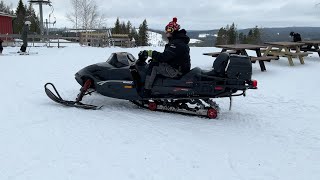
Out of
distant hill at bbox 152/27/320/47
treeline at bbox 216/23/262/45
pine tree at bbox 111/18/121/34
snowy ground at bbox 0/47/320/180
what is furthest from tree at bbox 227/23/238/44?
snowy ground at bbox 0/47/320/180

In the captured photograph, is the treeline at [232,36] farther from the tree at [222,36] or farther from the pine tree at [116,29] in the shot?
the pine tree at [116,29]

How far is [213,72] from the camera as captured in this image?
6203 mm

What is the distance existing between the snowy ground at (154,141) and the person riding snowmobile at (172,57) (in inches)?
28.4

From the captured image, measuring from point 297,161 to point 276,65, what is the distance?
9.18 m

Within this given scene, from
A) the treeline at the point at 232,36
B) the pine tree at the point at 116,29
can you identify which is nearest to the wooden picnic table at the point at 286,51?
the pine tree at the point at 116,29

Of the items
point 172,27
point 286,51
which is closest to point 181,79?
point 172,27

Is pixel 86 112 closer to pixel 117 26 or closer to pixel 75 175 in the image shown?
pixel 75 175

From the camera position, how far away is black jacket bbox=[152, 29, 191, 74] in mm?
6215

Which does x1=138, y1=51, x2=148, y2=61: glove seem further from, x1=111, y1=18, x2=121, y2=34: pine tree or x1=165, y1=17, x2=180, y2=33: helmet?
x1=111, y1=18, x2=121, y2=34: pine tree

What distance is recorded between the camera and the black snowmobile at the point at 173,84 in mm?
6059

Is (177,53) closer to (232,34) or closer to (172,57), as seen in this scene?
(172,57)

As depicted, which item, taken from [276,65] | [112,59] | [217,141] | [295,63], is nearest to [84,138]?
[217,141]

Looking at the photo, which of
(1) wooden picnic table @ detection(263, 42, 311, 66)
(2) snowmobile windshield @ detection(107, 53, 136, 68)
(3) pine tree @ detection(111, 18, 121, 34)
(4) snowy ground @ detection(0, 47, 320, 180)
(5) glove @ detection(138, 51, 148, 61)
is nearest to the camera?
(4) snowy ground @ detection(0, 47, 320, 180)

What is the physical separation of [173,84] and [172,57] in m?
0.47
